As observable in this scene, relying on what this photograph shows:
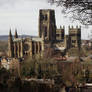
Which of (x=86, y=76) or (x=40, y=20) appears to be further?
(x=40, y=20)

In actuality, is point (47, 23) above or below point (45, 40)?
above

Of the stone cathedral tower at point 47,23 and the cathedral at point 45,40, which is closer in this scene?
the cathedral at point 45,40

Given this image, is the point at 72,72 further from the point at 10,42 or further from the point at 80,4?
the point at 10,42

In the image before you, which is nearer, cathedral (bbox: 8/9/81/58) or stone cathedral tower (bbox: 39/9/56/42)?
cathedral (bbox: 8/9/81/58)

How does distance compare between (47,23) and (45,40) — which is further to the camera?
(47,23)

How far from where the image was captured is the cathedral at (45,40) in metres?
101

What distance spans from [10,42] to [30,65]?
170ft

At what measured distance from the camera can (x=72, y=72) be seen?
51250 millimetres

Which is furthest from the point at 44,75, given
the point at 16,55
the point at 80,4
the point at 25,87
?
the point at 16,55

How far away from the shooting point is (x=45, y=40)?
11075cm

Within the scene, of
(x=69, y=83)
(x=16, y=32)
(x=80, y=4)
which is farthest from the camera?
(x=16, y=32)

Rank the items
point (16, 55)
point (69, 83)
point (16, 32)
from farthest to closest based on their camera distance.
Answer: point (16, 32) < point (16, 55) < point (69, 83)

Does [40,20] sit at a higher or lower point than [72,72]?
higher

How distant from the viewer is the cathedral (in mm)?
101300
